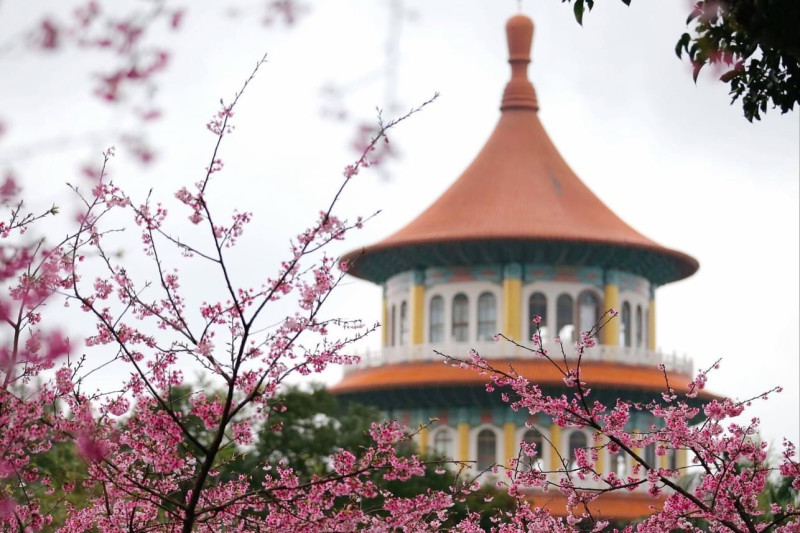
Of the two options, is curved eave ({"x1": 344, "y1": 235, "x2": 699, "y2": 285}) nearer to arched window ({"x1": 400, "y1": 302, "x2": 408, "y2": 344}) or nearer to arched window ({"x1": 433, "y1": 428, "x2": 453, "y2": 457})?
arched window ({"x1": 400, "y1": 302, "x2": 408, "y2": 344})

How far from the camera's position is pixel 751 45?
8.30 meters

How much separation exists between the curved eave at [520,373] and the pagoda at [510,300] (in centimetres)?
5

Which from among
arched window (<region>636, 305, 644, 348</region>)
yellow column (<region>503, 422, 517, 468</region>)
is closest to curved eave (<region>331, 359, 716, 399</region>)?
yellow column (<region>503, 422, 517, 468</region>)

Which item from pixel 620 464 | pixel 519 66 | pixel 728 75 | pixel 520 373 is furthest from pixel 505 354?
pixel 728 75

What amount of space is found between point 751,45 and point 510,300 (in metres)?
34.5

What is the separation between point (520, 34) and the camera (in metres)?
47.7

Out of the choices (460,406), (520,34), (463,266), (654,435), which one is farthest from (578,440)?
(654,435)

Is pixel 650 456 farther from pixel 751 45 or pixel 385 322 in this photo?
pixel 751 45

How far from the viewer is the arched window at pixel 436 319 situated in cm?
4403

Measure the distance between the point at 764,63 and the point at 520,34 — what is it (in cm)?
3943

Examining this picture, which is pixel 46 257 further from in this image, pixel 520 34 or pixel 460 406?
pixel 520 34

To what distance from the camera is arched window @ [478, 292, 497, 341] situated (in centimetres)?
4338

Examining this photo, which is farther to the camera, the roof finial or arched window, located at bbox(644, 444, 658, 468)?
the roof finial

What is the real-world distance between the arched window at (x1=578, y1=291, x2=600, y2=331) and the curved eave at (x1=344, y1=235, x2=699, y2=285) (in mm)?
945
